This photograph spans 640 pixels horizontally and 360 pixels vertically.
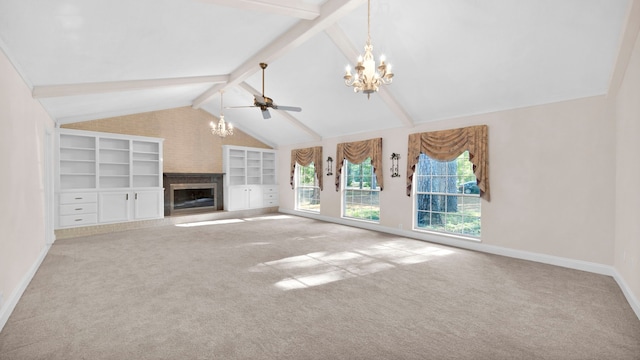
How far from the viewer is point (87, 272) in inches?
155

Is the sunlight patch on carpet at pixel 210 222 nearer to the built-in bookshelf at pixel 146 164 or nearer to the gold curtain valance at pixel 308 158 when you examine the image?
the built-in bookshelf at pixel 146 164

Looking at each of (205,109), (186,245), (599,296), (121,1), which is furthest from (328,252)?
(205,109)

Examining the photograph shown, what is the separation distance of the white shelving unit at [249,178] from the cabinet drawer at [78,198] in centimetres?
352

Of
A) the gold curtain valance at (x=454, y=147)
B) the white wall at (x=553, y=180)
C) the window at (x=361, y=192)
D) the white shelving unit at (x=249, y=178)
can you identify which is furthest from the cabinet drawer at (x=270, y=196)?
the white wall at (x=553, y=180)

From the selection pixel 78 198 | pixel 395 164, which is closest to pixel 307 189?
pixel 395 164

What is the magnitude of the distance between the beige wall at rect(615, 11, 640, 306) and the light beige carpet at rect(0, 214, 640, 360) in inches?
15.3

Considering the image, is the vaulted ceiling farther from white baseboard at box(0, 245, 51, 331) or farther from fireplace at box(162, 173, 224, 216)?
fireplace at box(162, 173, 224, 216)

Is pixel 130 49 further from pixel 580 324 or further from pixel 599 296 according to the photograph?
pixel 599 296

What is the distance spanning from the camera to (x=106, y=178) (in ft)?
23.5

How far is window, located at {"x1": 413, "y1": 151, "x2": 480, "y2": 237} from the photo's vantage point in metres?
5.53

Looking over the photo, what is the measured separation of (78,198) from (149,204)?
4.80ft

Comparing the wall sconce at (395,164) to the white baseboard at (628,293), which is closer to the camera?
the white baseboard at (628,293)

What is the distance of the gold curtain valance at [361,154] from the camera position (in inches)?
277

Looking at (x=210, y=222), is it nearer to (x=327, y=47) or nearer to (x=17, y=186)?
(x=17, y=186)
